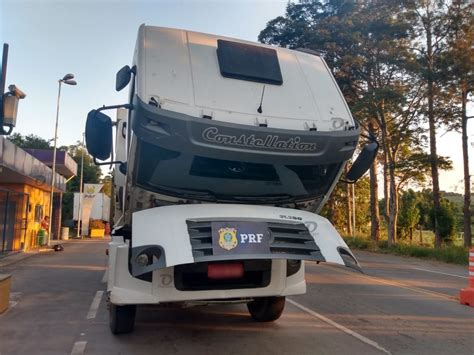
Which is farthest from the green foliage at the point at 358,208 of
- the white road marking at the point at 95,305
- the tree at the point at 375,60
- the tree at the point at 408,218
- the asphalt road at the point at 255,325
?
the white road marking at the point at 95,305

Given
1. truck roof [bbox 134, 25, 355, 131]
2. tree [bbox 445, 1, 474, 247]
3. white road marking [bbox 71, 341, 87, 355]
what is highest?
tree [bbox 445, 1, 474, 247]

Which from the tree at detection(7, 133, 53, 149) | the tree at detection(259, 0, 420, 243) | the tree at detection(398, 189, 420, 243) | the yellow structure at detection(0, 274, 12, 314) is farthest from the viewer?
the tree at detection(7, 133, 53, 149)

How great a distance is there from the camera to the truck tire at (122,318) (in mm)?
5727

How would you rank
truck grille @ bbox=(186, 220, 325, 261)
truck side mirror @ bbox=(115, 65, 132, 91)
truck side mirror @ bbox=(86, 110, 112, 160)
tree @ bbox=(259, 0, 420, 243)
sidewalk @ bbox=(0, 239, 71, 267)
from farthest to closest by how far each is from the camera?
tree @ bbox=(259, 0, 420, 243) < sidewalk @ bbox=(0, 239, 71, 267) < truck side mirror @ bbox=(115, 65, 132, 91) < truck side mirror @ bbox=(86, 110, 112, 160) < truck grille @ bbox=(186, 220, 325, 261)

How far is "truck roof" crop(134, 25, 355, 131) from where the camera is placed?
4.90 meters

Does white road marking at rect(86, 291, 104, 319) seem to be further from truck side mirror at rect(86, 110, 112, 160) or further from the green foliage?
the green foliage

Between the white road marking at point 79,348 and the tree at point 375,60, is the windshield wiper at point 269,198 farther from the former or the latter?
the tree at point 375,60

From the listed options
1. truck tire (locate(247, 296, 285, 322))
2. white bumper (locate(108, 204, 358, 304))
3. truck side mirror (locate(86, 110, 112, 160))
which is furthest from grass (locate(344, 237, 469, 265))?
truck side mirror (locate(86, 110, 112, 160))

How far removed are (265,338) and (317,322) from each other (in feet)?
4.18

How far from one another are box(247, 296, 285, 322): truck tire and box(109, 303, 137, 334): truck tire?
1.78 metres

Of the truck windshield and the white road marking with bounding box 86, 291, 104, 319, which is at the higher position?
the truck windshield

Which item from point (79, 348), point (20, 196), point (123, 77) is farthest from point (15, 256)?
point (123, 77)

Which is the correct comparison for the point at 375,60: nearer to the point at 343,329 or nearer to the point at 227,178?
the point at 343,329

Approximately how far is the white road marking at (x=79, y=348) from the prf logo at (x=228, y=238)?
2.32 m
